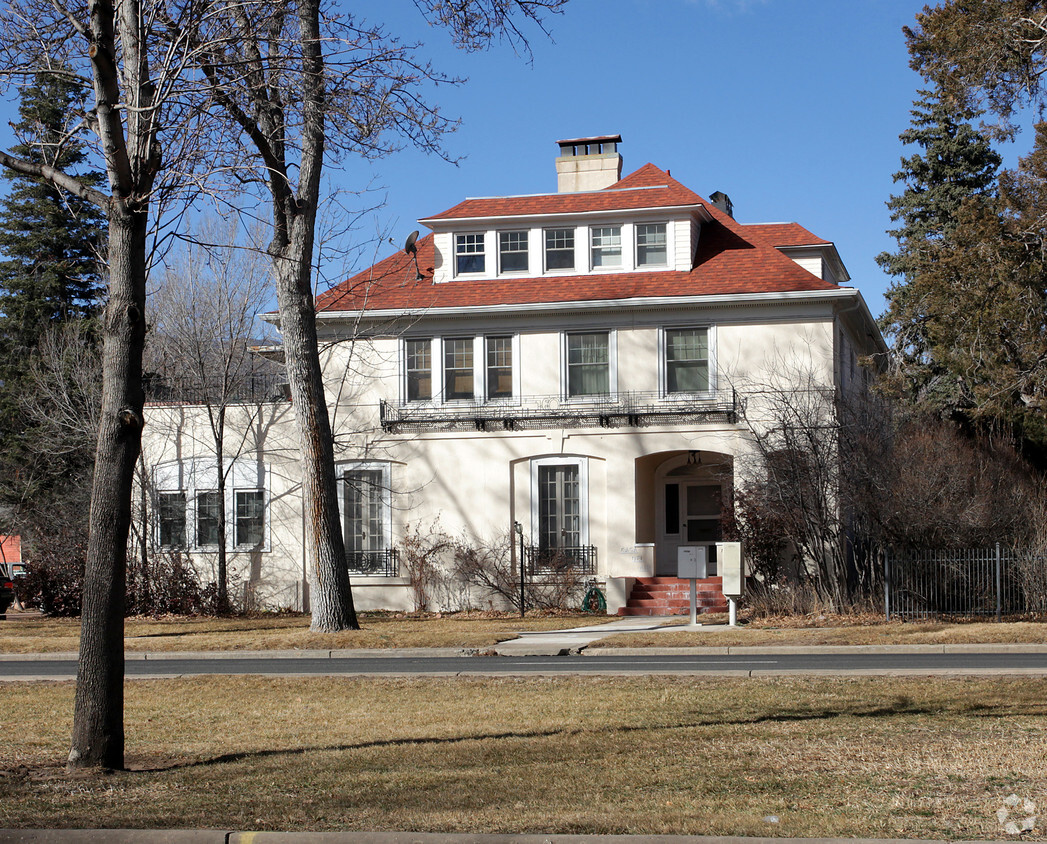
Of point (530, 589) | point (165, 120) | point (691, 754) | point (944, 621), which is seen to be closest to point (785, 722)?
point (691, 754)

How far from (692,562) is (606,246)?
9.46 m

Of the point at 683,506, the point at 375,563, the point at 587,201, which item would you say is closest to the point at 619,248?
the point at 587,201

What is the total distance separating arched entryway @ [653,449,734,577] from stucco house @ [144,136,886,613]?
0.05 meters

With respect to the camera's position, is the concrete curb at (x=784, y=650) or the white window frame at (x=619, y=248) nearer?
the concrete curb at (x=784, y=650)

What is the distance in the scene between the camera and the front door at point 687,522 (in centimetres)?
2772

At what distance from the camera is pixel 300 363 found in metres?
20.6

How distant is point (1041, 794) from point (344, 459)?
71.7 feet

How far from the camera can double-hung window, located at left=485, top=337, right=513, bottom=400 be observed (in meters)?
27.0

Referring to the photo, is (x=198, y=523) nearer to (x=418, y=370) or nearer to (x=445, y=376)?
(x=418, y=370)

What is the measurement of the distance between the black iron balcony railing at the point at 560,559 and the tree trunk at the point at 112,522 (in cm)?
1800

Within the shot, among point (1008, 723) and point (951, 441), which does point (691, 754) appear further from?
point (951, 441)

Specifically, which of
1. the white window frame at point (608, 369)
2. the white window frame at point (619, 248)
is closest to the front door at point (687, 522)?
the white window frame at point (608, 369)

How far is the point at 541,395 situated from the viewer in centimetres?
2667

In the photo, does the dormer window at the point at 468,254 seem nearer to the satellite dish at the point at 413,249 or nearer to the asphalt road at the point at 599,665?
the satellite dish at the point at 413,249
